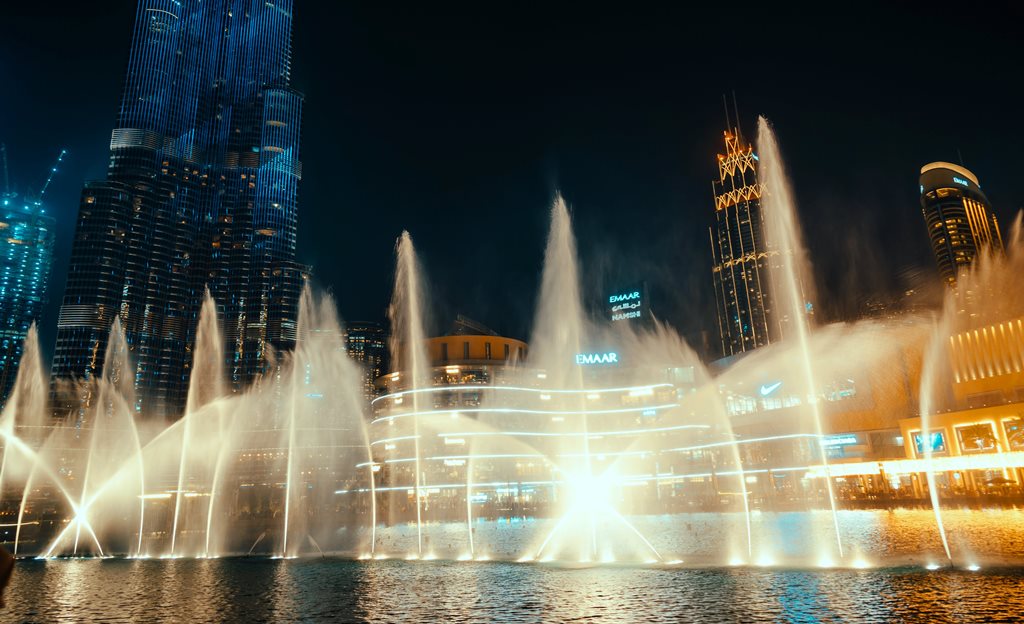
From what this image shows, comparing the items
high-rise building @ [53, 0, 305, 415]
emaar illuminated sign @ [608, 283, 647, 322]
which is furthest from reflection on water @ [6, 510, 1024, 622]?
high-rise building @ [53, 0, 305, 415]

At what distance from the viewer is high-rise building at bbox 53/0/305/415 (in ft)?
492

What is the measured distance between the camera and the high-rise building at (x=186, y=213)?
149875 mm

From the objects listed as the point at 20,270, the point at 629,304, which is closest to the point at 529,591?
the point at 629,304

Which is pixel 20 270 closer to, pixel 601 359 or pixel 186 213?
pixel 186 213

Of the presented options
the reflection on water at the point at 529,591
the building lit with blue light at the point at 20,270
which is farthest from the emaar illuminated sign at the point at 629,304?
the building lit with blue light at the point at 20,270

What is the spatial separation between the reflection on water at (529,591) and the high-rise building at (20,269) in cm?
16631

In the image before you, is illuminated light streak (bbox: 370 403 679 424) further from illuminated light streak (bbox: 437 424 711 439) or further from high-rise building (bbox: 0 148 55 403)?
high-rise building (bbox: 0 148 55 403)

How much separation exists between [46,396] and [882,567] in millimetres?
159614

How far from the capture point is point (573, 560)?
96.1ft

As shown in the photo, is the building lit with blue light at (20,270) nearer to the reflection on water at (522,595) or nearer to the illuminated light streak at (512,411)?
the illuminated light streak at (512,411)

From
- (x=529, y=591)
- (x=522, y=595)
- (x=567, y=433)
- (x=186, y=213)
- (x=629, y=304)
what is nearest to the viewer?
(x=522, y=595)

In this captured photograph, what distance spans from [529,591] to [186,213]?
180299mm

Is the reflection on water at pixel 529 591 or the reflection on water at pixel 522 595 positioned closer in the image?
the reflection on water at pixel 522 595

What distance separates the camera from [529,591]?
2097cm
